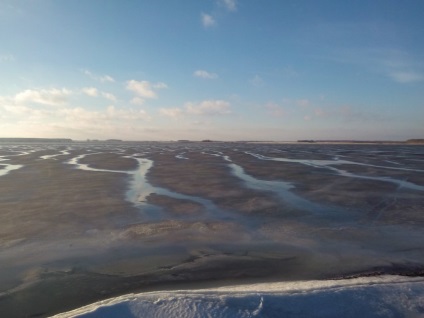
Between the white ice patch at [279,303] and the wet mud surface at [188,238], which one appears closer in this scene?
the white ice patch at [279,303]

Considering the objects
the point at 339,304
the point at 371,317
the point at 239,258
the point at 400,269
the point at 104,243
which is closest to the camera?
the point at 371,317

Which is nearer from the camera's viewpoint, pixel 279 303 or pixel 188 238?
pixel 279 303

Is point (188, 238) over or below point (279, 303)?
below

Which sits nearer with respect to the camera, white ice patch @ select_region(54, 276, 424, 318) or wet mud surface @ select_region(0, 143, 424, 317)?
white ice patch @ select_region(54, 276, 424, 318)

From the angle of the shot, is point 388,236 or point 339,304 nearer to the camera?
point 339,304

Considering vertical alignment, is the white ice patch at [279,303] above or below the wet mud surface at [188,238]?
above

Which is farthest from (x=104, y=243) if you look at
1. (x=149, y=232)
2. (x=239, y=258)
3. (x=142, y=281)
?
(x=239, y=258)

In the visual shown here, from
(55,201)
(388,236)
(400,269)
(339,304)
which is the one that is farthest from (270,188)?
(339,304)

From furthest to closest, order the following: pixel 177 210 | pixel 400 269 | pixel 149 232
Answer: pixel 177 210 < pixel 149 232 < pixel 400 269

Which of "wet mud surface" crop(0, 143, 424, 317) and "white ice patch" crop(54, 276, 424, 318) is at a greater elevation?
"white ice patch" crop(54, 276, 424, 318)

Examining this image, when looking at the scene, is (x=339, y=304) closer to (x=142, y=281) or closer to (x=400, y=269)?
(x=400, y=269)
